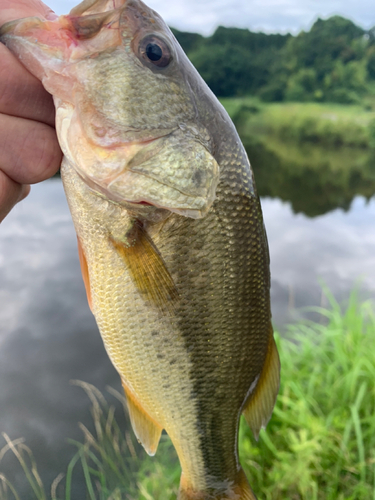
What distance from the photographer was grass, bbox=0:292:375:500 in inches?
104

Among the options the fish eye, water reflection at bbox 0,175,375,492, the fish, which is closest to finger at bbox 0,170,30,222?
the fish

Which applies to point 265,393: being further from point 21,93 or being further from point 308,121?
point 308,121

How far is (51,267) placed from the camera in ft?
40.0

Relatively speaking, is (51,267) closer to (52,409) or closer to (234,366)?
(52,409)

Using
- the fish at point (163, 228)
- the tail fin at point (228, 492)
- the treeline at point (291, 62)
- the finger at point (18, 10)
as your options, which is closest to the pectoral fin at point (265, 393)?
the fish at point (163, 228)

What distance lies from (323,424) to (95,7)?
2960mm

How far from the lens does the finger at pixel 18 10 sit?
951 mm

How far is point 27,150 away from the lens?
100 centimetres

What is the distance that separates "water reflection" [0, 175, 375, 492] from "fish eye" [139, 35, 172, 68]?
4393 millimetres

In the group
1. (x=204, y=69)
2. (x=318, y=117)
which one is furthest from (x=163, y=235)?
(x=204, y=69)

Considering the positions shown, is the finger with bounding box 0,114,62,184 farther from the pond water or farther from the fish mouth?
the pond water

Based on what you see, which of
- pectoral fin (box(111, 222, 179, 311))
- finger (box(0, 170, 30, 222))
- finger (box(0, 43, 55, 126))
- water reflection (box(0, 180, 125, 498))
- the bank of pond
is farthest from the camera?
the bank of pond

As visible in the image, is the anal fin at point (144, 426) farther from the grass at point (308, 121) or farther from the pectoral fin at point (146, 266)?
the grass at point (308, 121)

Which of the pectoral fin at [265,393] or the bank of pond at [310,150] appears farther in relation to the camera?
the bank of pond at [310,150]
